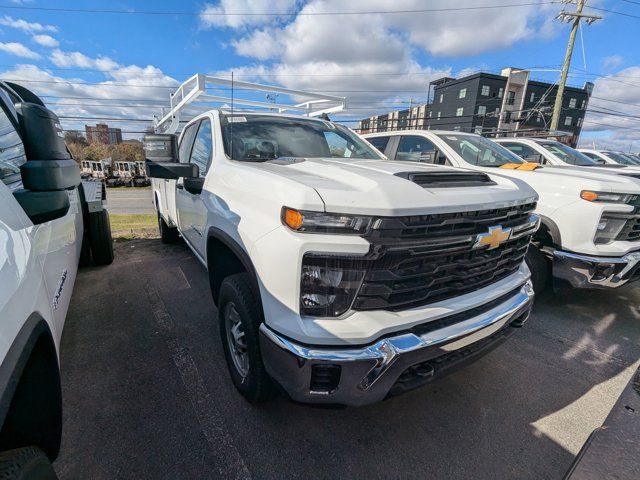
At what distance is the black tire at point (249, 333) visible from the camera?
6.37 ft

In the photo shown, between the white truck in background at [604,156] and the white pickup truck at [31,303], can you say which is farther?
the white truck in background at [604,156]

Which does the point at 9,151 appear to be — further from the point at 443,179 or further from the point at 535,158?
the point at 535,158

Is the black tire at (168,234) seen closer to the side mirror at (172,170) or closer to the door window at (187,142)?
the door window at (187,142)

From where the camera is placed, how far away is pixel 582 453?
1394 millimetres

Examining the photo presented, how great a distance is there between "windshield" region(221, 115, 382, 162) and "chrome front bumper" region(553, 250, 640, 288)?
2.29m

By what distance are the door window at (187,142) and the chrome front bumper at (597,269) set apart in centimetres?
424

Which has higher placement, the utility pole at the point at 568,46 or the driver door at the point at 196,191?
the utility pole at the point at 568,46

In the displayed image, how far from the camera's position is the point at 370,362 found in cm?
154

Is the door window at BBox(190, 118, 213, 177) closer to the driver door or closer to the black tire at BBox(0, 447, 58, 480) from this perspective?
the driver door

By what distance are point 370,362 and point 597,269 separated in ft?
10.4

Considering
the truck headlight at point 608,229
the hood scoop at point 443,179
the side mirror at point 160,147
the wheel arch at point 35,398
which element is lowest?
the wheel arch at point 35,398

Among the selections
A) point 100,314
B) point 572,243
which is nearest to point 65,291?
point 100,314

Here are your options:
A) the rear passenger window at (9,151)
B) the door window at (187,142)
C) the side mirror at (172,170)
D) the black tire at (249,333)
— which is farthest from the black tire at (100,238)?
the black tire at (249,333)

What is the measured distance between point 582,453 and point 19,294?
7.46 feet
